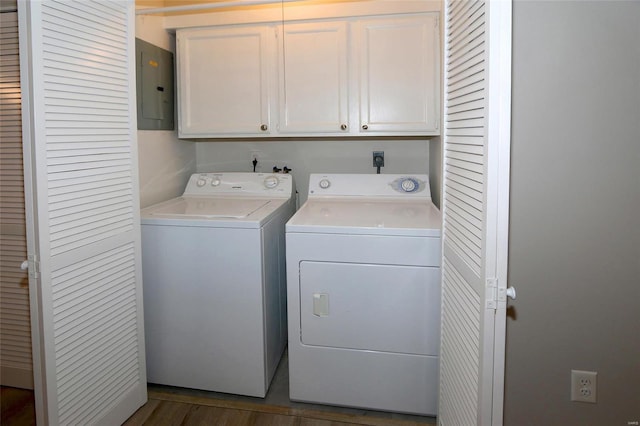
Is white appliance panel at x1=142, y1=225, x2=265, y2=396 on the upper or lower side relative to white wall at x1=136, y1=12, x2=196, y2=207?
lower

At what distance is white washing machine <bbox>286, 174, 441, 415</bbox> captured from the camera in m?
2.01

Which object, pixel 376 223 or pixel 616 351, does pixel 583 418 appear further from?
pixel 376 223

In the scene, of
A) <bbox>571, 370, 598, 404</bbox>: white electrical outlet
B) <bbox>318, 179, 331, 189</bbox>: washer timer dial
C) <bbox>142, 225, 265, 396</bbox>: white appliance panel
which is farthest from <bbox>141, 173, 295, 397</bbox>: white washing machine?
<bbox>571, 370, 598, 404</bbox>: white electrical outlet

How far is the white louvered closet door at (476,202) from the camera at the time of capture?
111 centimetres

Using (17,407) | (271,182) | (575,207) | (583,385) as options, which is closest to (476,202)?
(575,207)

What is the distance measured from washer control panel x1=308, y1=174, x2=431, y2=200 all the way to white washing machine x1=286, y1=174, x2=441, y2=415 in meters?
0.60

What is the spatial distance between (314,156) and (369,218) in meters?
1.01

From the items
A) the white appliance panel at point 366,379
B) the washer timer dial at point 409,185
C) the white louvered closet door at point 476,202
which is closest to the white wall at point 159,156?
the white appliance panel at point 366,379

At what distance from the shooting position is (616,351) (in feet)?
5.04

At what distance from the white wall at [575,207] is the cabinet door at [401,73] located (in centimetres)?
105

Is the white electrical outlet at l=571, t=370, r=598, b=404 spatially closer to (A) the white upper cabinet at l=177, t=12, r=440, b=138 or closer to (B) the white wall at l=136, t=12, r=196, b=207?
(A) the white upper cabinet at l=177, t=12, r=440, b=138

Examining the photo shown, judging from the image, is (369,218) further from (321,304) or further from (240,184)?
(240,184)

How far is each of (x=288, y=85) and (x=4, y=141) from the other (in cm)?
147

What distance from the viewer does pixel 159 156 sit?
2.75 meters
